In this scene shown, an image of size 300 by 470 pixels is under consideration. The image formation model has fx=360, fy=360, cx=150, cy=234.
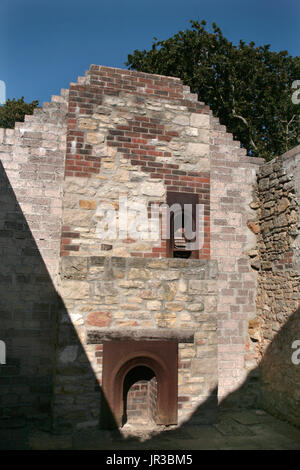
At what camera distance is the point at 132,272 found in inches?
213

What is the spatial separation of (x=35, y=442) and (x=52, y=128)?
4848mm

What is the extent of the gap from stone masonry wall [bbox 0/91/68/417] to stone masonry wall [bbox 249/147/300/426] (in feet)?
12.2

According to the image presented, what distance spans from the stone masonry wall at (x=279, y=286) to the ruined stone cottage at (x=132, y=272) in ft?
0.09

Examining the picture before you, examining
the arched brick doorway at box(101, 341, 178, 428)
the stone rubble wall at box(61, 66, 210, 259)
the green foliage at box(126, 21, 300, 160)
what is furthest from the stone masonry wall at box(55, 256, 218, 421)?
the green foliage at box(126, 21, 300, 160)

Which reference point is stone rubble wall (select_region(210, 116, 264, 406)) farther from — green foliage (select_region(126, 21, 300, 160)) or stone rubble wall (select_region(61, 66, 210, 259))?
green foliage (select_region(126, 21, 300, 160))

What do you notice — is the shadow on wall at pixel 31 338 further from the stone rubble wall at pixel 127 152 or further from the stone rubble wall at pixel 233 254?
the stone rubble wall at pixel 127 152

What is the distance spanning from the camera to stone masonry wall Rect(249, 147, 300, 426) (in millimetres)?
5879

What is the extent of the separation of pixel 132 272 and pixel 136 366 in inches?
55.7

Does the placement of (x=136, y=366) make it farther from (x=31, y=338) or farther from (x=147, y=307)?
(x=31, y=338)

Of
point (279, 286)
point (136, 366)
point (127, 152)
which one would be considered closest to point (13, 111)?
point (127, 152)

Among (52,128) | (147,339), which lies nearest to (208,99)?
(52,128)

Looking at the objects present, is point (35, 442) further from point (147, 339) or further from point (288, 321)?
point (288, 321)

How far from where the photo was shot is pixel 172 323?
544cm

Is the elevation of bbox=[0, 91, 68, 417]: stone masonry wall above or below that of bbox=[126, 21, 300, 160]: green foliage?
below
